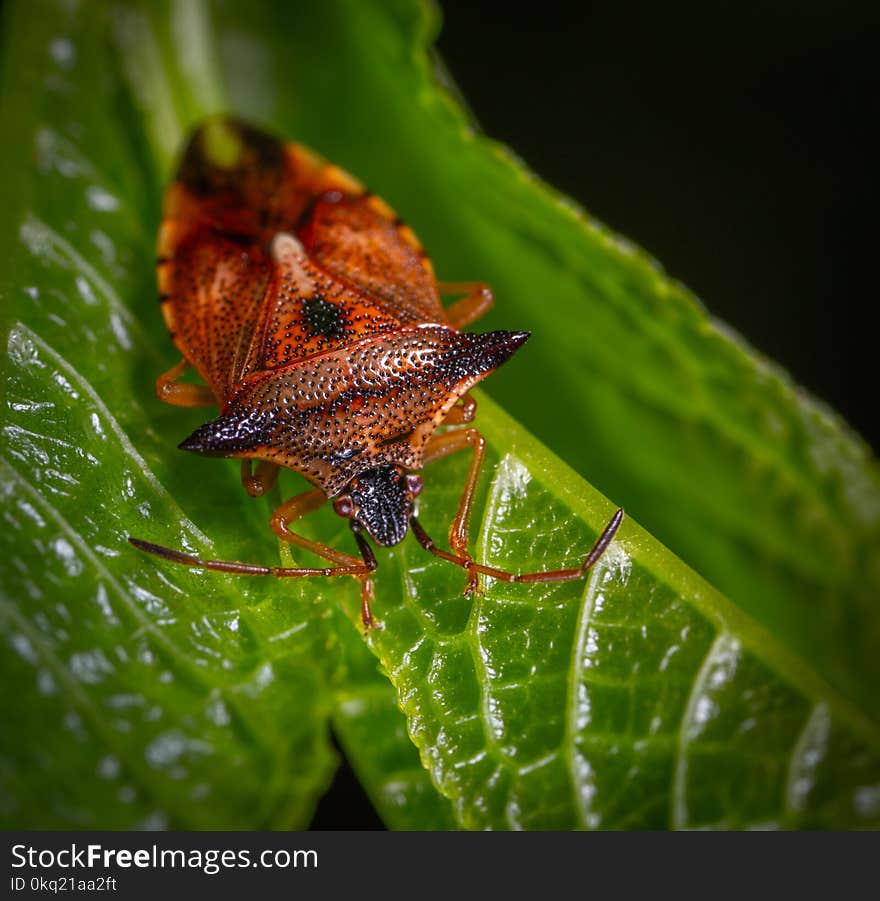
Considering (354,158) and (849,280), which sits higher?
(354,158)

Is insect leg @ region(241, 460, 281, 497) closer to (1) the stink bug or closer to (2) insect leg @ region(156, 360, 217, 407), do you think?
(1) the stink bug

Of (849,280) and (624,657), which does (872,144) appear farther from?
(624,657)

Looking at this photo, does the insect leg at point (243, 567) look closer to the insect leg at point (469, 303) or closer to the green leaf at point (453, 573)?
the green leaf at point (453, 573)

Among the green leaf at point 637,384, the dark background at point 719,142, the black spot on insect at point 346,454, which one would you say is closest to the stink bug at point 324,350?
the black spot on insect at point 346,454

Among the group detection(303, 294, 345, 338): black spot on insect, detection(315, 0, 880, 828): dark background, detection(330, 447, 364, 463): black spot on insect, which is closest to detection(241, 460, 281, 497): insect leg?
detection(330, 447, 364, 463): black spot on insect

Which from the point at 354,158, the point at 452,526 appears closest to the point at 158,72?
the point at 354,158
